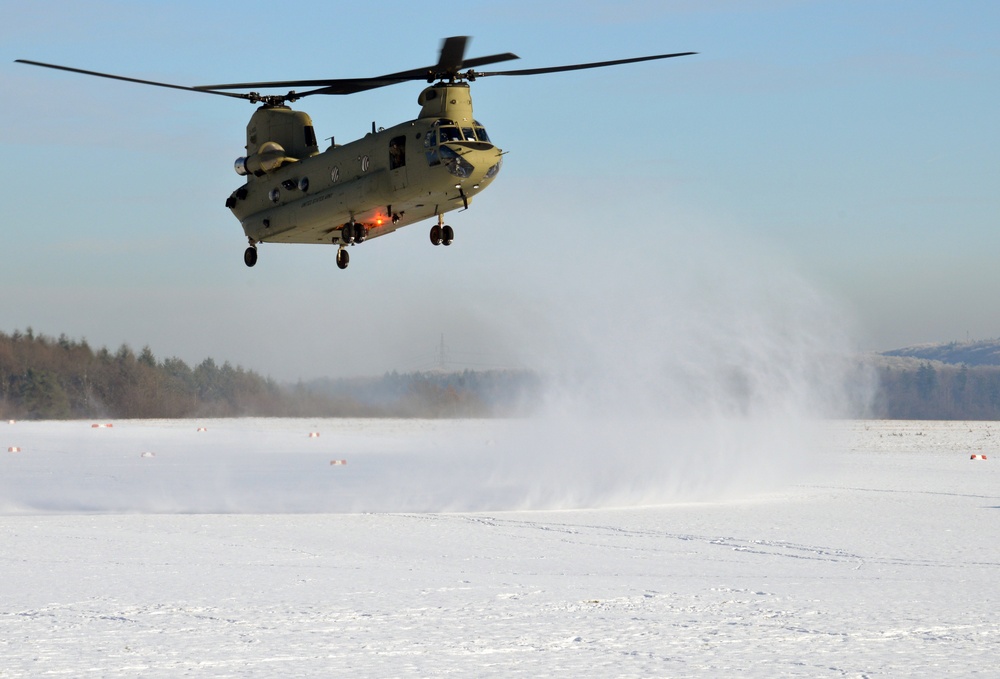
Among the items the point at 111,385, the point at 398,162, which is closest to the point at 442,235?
the point at 398,162

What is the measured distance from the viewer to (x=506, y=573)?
16.9 m

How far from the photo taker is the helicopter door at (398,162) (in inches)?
991

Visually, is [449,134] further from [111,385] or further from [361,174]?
[111,385]

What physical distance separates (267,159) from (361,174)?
10.5 feet

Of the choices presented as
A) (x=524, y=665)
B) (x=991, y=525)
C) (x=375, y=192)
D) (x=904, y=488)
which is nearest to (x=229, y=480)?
(x=375, y=192)

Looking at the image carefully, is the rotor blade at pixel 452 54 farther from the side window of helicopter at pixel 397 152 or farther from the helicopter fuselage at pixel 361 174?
the side window of helicopter at pixel 397 152

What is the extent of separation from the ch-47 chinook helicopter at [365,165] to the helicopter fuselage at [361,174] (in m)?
0.02

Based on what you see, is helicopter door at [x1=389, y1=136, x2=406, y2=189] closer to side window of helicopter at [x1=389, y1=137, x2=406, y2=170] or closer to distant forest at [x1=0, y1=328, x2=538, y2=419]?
side window of helicopter at [x1=389, y1=137, x2=406, y2=170]

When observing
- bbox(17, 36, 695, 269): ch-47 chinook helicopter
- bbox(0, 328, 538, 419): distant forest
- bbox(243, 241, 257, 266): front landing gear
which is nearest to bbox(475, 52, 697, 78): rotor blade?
bbox(17, 36, 695, 269): ch-47 chinook helicopter

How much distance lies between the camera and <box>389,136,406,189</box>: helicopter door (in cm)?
2517

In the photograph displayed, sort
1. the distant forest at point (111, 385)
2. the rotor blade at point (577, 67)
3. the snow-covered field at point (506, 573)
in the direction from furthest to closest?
the distant forest at point (111, 385)
the rotor blade at point (577, 67)
the snow-covered field at point (506, 573)

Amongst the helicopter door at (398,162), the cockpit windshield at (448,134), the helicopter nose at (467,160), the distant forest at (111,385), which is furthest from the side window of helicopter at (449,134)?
the distant forest at (111,385)

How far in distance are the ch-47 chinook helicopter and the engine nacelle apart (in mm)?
23

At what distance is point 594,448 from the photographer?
40344 millimetres
